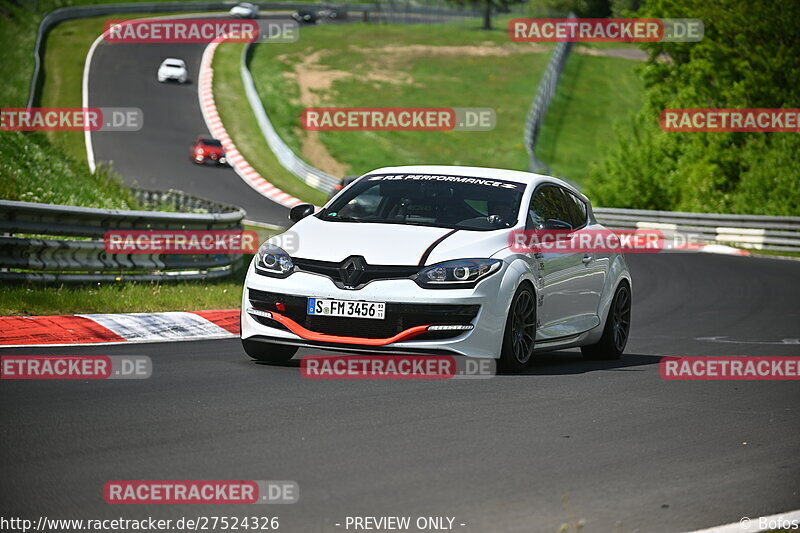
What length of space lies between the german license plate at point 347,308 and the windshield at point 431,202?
1.10 meters

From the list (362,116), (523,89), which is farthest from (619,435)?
(523,89)

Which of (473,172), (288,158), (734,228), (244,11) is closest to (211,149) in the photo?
(288,158)

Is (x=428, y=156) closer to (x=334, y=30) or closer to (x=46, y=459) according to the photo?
(x=334, y=30)

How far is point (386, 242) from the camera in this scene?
9.30 m

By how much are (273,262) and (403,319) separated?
109cm

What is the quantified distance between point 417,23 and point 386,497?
103 meters

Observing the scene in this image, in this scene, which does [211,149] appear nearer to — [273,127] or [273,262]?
[273,127]

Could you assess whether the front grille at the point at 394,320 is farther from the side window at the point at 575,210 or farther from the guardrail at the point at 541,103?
the guardrail at the point at 541,103

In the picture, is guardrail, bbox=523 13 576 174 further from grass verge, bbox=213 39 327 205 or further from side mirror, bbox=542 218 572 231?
side mirror, bbox=542 218 572 231

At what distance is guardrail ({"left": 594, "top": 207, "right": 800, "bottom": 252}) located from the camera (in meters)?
33.3

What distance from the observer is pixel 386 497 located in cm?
551

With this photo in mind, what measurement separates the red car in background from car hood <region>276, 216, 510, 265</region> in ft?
131

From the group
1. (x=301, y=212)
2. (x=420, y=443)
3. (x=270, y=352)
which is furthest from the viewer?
(x=301, y=212)

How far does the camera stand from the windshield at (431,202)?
1001 cm
